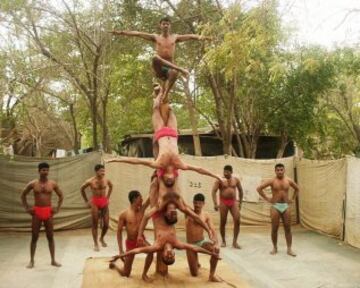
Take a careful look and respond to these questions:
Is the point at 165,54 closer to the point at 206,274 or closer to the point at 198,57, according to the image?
the point at 206,274

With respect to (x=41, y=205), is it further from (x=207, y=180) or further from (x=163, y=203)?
(x=207, y=180)

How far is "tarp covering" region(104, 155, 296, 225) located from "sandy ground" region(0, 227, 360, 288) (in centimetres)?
124

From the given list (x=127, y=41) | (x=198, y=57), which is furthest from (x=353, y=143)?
(x=127, y=41)

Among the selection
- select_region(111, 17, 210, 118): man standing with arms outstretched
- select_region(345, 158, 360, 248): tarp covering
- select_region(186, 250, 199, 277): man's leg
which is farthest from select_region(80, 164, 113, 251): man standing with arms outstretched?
select_region(345, 158, 360, 248): tarp covering

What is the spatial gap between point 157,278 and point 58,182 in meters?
5.49

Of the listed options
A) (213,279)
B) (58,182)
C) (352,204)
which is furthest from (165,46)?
(58,182)

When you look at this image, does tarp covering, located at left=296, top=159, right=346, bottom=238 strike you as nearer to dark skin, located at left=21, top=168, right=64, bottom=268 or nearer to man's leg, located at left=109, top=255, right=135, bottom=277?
man's leg, located at left=109, top=255, right=135, bottom=277

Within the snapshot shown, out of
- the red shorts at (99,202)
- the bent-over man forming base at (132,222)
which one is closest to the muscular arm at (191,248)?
the bent-over man forming base at (132,222)

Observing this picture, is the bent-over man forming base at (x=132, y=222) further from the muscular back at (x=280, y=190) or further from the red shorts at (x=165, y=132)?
the muscular back at (x=280, y=190)

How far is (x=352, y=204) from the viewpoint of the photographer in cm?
955

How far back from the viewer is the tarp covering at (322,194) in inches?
402

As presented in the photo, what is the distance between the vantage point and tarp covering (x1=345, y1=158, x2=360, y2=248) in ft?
30.5

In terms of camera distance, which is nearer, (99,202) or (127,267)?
(127,267)

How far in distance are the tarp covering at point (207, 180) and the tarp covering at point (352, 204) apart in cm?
A: 266
